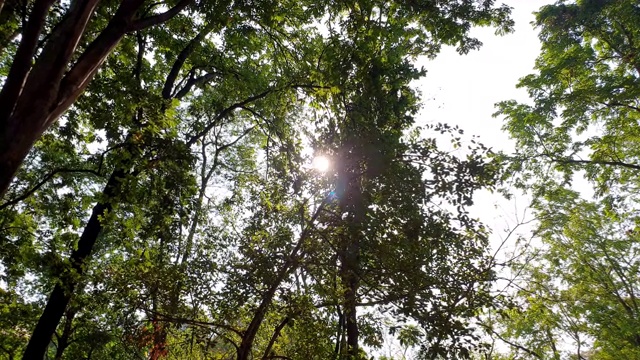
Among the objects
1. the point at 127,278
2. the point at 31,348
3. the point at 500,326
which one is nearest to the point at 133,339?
the point at 127,278

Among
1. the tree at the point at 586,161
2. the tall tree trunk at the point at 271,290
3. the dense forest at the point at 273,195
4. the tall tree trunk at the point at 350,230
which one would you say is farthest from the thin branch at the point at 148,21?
the tree at the point at 586,161

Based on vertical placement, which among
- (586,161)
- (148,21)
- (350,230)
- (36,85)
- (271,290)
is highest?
(586,161)

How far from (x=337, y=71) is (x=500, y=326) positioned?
726 inches

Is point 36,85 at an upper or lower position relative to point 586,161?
lower

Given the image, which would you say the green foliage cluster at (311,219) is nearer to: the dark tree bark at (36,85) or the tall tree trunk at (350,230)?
the tall tree trunk at (350,230)

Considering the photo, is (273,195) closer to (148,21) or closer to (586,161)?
(148,21)

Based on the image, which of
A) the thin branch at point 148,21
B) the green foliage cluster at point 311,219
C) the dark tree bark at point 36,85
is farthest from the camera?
the green foliage cluster at point 311,219

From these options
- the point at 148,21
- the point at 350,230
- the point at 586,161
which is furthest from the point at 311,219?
the point at 586,161

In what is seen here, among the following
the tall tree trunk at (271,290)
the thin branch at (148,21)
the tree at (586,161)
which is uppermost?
the tree at (586,161)

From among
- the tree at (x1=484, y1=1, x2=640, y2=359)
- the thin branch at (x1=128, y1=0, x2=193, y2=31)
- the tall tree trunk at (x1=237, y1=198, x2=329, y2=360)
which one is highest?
the tree at (x1=484, y1=1, x2=640, y2=359)

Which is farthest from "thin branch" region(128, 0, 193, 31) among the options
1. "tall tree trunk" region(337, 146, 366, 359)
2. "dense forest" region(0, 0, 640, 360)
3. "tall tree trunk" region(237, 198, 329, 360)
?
"tall tree trunk" region(237, 198, 329, 360)

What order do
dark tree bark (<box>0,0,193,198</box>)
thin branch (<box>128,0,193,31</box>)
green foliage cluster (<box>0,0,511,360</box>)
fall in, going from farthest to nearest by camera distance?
1. green foliage cluster (<box>0,0,511,360</box>)
2. thin branch (<box>128,0,193,31</box>)
3. dark tree bark (<box>0,0,193,198</box>)

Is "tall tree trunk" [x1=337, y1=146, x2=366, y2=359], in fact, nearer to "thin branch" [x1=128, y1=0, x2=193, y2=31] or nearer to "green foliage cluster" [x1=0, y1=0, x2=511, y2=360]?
"green foliage cluster" [x1=0, y1=0, x2=511, y2=360]

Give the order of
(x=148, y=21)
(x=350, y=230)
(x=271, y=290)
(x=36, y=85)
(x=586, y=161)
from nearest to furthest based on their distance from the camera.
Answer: (x=36, y=85)
(x=148, y=21)
(x=350, y=230)
(x=271, y=290)
(x=586, y=161)
